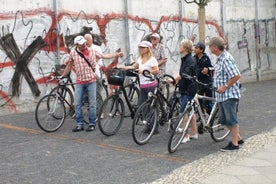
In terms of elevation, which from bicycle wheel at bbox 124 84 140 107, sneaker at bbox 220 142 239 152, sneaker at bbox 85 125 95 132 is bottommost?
sneaker at bbox 220 142 239 152

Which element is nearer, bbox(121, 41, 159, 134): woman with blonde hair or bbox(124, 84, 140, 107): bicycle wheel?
bbox(121, 41, 159, 134): woman with blonde hair

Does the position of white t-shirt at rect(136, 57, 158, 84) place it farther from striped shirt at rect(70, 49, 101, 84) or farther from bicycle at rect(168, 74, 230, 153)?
striped shirt at rect(70, 49, 101, 84)

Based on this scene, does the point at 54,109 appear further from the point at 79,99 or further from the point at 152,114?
the point at 152,114

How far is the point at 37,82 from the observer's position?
395 inches

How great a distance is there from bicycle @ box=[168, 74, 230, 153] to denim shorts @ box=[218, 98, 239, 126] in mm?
288

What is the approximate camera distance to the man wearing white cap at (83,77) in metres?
7.61

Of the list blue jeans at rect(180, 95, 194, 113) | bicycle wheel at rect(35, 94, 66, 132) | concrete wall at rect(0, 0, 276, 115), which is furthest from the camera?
concrete wall at rect(0, 0, 276, 115)

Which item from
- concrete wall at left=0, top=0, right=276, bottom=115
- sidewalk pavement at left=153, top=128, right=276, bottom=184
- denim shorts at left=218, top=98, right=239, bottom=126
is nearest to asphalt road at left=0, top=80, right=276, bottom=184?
sidewalk pavement at left=153, top=128, right=276, bottom=184

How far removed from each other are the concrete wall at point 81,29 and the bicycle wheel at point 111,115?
310cm

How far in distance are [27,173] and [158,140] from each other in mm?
2424

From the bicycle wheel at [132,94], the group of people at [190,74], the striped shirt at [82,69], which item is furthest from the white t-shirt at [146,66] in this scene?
the striped shirt at [82,69]

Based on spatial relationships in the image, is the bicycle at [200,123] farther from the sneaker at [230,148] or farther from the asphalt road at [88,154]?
the sneaker at [230,148]

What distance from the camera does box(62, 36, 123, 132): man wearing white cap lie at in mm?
7605

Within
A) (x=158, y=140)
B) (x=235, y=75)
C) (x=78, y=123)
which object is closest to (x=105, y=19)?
(x=78, y=123)
